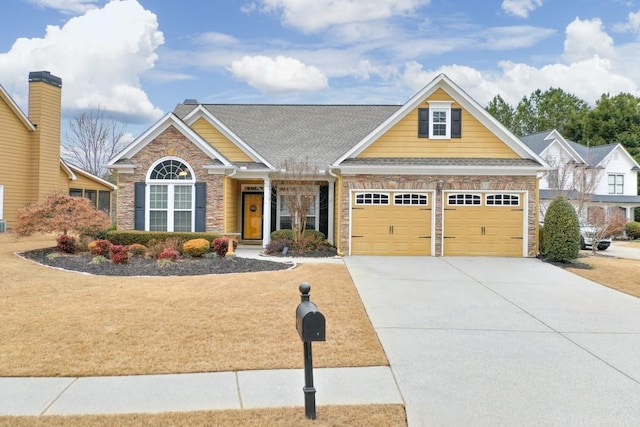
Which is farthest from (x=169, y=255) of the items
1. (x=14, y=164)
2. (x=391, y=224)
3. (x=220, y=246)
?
(x=14, y=164)

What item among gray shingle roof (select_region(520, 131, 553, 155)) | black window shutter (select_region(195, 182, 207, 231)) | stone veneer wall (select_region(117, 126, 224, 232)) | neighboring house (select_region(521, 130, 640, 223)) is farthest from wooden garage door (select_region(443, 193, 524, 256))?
gray shingle roof (select_region(520, 131, 553, 155))

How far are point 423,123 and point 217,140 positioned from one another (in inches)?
300

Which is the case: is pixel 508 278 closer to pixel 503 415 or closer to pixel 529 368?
pixel 529 368

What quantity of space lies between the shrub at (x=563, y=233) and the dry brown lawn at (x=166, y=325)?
772 cm

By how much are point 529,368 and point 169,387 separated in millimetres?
4010

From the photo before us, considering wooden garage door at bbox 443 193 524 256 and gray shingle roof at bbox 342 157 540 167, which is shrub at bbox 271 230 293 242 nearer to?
gray shingle roof at bbox 342 157 540 167

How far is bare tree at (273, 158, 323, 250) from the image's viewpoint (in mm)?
16000

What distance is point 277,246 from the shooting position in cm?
1556

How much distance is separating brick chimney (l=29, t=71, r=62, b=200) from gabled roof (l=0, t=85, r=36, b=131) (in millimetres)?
422

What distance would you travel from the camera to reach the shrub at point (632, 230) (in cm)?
2900

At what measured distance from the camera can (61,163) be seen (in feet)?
80.2

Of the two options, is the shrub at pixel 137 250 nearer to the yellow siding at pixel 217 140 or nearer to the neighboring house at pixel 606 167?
the yellow siding at pixel 217 140

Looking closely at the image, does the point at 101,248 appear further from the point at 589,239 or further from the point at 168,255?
the point at 589,239

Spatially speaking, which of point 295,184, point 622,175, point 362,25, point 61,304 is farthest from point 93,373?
point 622,175
